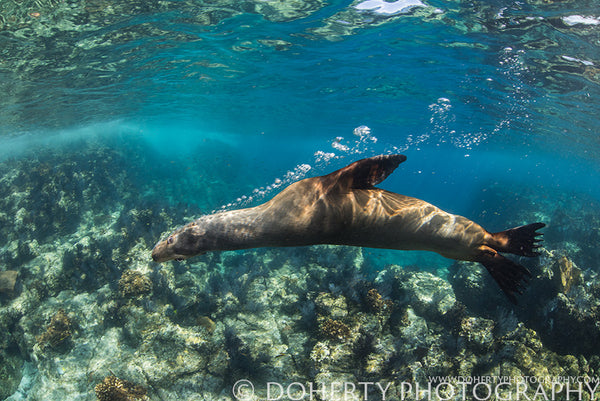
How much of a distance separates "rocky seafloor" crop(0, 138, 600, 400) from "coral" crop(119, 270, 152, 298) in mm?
36

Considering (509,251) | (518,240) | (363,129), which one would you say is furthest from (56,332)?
(363,129)

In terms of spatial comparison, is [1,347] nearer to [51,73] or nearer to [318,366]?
[318,366]

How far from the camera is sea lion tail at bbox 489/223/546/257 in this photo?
353 centimetres

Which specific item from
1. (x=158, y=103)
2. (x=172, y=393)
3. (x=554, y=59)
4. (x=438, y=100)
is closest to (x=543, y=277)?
(x=554, y=59)

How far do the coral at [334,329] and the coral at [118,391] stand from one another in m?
3.92

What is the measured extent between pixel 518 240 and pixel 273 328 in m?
5.77

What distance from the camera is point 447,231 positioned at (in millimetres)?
3455

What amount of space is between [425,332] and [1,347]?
11622mm

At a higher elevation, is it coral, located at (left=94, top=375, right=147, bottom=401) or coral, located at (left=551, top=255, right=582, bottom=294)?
coral, located at (left=94, top=375, right=147, bottom=401)

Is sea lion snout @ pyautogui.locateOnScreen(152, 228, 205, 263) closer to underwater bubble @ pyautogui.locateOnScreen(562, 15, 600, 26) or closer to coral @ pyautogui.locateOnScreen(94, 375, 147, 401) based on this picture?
coral @ pyautogui.locateOnScreen(94, 375, 147, 401)

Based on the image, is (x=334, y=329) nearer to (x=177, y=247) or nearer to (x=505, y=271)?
(x=505, y=271)

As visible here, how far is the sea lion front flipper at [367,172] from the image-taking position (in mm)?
3139

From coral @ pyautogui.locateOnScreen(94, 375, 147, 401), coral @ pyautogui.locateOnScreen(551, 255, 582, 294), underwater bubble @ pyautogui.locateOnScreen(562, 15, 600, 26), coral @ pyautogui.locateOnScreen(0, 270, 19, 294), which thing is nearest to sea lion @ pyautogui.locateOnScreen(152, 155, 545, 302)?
coral @ pyautogui.locateOnScreen(94, 375, 147, 401)

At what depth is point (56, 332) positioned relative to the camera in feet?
25.1
